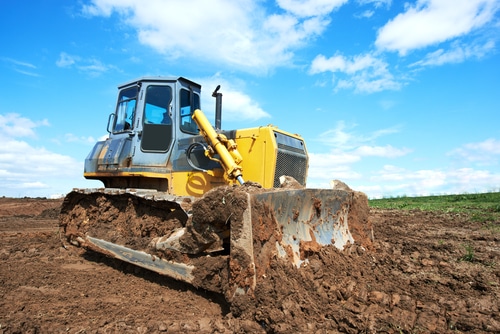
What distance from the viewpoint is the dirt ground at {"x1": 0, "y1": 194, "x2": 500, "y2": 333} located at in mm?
3432

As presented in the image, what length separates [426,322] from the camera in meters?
3.41

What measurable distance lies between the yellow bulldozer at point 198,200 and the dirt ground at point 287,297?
0.77 feet

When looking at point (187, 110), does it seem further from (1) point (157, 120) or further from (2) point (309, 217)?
(2) point (309, 217)

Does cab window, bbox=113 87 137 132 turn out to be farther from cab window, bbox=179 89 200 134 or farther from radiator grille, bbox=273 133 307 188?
radiator grille, bbox=273 133 307 188

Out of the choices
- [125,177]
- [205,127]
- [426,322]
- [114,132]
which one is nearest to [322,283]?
[426,322]

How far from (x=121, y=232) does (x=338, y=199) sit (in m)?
3.29

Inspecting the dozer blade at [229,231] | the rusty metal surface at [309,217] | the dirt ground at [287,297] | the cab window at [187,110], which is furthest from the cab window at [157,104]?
the rusty metal surface at [309,217]

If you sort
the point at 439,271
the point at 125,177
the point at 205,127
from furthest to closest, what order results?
the point at 125,177 < the point at 205,127 < the point at 439,271

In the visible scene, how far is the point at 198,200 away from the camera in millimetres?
4020

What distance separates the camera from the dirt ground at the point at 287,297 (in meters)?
3.43

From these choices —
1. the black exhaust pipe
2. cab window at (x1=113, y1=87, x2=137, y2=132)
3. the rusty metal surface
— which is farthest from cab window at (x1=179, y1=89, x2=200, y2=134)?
the rusty metal surface

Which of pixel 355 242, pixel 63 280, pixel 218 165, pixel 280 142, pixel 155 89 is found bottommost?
pixel 63 280

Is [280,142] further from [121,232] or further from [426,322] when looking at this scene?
[426,322]

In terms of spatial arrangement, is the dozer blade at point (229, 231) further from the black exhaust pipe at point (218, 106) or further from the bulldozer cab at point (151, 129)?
the black exhaust pipe at point (218, 106)
